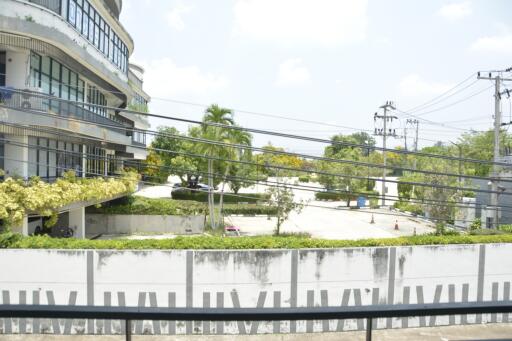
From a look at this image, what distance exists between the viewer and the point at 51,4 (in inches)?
595

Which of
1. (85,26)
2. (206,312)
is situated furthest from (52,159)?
(206,312)

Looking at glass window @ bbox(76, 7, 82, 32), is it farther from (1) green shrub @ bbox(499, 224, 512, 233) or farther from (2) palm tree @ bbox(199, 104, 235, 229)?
(1) green shrub @ bbox(499, 224, 512, 233)

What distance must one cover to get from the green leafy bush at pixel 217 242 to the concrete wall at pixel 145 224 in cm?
1195

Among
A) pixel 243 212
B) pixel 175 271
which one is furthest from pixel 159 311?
pixel 243 212

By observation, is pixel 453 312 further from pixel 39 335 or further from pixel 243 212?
pixel 243 212

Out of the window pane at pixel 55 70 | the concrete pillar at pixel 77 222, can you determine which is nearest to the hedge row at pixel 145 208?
the concrete pillar at pixel 77 222

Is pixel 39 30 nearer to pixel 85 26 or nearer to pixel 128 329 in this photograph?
pixel 85 26

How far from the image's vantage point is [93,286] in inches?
448

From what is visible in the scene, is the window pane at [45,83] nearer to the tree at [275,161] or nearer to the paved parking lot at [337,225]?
the paved parking lot at [337,225]

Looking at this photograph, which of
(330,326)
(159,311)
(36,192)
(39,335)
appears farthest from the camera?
(36,192)

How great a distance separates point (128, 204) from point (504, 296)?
65.7 ft

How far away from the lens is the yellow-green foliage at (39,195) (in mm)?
12328

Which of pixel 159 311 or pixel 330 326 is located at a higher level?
pixel 159 311

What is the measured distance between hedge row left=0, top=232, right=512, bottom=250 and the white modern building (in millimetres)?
2116
